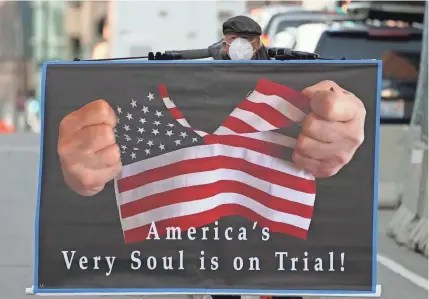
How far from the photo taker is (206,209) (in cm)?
490

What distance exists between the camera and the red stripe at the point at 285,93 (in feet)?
15.8

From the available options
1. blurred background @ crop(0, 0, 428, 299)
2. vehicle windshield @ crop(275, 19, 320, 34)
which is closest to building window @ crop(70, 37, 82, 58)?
blurred background @ crop(0, 0, 428, 299)

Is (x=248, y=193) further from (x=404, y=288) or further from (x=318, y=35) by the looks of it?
(x=318, y=35)

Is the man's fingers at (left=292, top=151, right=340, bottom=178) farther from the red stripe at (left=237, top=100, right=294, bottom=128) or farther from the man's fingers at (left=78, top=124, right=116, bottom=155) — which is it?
the man's fingers at (left=78, top=124, right=116, bottom=155)

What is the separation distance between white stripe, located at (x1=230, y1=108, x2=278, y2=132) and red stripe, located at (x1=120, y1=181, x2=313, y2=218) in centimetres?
31

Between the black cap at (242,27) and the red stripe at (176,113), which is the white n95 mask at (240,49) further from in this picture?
the red stripe at (176,113)

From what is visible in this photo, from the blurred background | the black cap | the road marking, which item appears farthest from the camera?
the blurred background

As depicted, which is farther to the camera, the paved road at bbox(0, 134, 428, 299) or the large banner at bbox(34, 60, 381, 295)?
the paved road at bbox(0, 134, 428, 299)

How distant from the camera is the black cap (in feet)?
16.6

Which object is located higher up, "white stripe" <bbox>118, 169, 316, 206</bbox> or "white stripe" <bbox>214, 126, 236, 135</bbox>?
"white stripe" <bbox>214, 126, 236, 135</bbox>

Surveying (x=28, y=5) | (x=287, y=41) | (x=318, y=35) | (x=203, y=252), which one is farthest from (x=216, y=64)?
(x=28, y=5)

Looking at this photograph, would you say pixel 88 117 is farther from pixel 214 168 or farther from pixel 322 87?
pixel 322 87

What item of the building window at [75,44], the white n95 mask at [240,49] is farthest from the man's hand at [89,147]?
the building window at [75,44]

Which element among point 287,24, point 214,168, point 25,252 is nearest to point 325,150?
point 214,168
